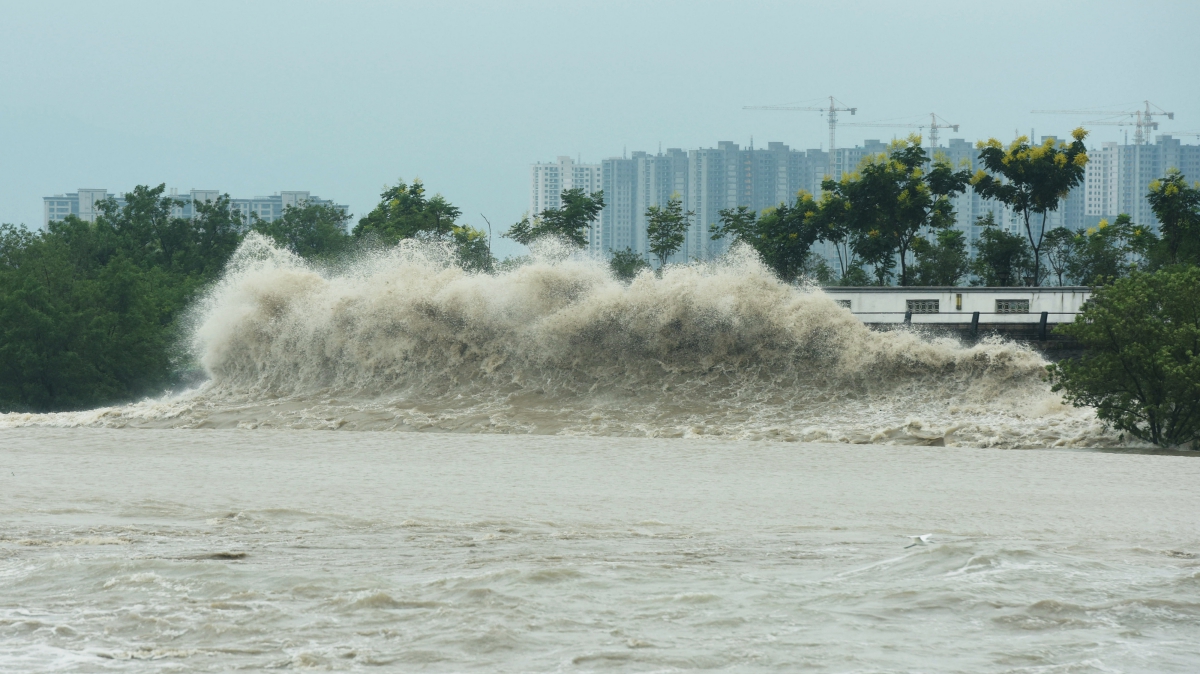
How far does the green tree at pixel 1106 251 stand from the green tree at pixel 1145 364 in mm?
25766

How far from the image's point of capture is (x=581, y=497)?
40.4 ft

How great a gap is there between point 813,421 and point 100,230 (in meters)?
48.1

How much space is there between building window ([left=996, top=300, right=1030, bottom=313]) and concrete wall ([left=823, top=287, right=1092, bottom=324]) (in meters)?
0.09

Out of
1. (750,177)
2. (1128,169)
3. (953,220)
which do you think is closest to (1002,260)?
(953,220)

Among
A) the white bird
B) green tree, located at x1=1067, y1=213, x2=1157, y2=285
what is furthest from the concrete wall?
the white bird

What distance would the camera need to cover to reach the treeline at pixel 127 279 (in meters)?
31.7

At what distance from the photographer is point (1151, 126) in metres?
188

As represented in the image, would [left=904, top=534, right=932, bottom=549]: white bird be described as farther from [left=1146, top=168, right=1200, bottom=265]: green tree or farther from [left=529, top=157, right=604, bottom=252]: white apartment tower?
[left=529, top=157, right=604, bottom=252]: white apartment tower

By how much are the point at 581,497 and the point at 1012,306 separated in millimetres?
20495

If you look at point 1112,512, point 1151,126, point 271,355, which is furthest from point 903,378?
point 1151,126

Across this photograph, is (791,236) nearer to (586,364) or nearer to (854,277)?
(854,277)

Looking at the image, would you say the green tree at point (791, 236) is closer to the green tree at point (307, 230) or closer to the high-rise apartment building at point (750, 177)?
the green tree at point (307, 230)

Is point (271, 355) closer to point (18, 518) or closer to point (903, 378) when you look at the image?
point (903, 378)

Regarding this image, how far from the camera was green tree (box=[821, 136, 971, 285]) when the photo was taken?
4144cm
